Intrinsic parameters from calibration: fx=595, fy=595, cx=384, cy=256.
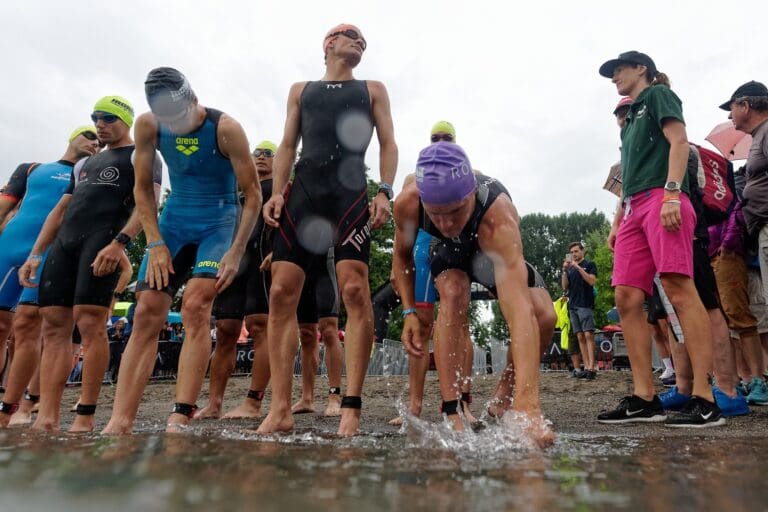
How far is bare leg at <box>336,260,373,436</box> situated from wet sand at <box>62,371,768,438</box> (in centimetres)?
39

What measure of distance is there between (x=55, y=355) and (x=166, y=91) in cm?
198

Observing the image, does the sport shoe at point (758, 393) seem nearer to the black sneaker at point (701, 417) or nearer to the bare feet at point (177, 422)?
the black sneaker at point (701, 417)

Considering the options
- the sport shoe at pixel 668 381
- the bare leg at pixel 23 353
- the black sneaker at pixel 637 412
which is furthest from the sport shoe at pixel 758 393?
the bare leg at pixel 23 353

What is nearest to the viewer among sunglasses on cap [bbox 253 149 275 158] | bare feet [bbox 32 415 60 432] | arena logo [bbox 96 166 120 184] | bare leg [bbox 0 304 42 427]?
bare feet [bbox 32 415 60 432]

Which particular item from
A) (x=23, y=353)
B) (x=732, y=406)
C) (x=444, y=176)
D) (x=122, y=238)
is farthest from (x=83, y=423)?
(x=732, y=406)

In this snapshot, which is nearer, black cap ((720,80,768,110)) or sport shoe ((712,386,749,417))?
sport shoe ((712,386,749,417))

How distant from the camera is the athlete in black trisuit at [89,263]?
390 cm

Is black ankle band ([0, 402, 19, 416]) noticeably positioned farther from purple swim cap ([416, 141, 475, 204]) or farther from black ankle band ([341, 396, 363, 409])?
purple swim cap ([416, 141, 475, 204])

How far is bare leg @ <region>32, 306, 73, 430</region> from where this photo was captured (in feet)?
13.0

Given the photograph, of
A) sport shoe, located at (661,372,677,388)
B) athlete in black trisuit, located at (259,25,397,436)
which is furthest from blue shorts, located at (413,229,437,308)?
sport shoe, located at (661,372,677,388)

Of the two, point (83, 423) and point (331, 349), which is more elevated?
point (331, 349)

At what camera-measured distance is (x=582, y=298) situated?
1079 centimetres

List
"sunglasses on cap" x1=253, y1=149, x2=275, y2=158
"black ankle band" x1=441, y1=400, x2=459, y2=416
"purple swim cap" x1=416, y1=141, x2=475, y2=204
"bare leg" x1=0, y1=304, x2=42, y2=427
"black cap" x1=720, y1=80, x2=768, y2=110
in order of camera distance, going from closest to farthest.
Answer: "purple swim cap" x1=416, y1=141, x2=475, y2=204
"black ankle band" x1=441, y1=400, x2=459, y2=416
"bare leg" x1=0, y1=304, x2=42, y2=427
"black cap" x1=720, y1=80, x2=768, y2=110
"sunglasses on cap" x1=253, y1=149, x2=275, y2=158

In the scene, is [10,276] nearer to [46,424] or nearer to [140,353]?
[46,424]
